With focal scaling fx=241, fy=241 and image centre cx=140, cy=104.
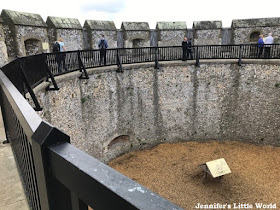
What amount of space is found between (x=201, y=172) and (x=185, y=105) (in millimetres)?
3967

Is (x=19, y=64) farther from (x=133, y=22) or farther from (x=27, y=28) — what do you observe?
(x=133, y=22)

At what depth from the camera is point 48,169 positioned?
113 centimetres

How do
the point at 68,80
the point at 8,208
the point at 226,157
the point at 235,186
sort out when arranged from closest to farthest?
the point at 8,208
the point at 68,80
the point at 235,186
the point at 226,157

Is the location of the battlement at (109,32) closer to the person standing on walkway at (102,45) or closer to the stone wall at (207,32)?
the stone wall at (207,32)

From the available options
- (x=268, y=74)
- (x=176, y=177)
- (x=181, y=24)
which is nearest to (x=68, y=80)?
(x=176, y=177)

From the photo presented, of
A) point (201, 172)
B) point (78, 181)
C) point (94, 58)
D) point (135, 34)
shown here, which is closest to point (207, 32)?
point (135, 34)

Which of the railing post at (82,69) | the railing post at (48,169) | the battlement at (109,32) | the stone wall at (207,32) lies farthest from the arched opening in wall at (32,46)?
the railing post at (48,169)

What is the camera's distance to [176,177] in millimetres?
10789

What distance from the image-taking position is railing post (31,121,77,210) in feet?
3.54

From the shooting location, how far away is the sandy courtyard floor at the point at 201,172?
31.0 ft

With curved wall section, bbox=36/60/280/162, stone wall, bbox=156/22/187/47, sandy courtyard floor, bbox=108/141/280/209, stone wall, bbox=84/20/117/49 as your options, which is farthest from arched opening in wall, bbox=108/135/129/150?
stone wall, bbox=156/22/187/47

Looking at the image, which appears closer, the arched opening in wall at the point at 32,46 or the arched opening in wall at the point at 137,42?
the arched opening in wall at the point at 32,46

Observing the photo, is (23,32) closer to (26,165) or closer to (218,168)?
(26,165)

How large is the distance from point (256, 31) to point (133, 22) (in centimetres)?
750
